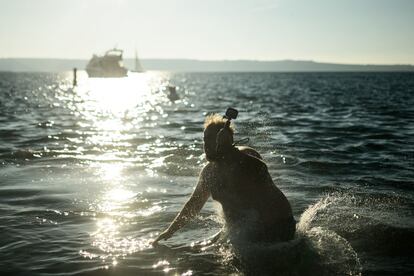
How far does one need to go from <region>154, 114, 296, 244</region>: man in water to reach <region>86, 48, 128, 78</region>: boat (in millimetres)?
149236

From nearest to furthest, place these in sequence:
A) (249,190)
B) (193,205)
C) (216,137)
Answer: (216,137)
(249,190)
(193,205)

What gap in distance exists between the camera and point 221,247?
701 centimetres

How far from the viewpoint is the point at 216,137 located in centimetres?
586

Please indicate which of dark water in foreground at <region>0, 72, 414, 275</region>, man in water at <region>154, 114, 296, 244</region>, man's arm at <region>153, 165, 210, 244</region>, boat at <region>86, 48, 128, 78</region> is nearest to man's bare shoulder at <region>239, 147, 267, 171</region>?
man in water at <region>154, 114, 296, 244</region>

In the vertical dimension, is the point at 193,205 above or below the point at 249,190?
below

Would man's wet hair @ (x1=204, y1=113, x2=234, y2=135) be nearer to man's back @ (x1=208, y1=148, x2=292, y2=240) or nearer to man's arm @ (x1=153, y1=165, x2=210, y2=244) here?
Answer: man's back @ (x1=208, y1=148, x2=292, y2=240)

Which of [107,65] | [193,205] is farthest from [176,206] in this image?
[107,65]

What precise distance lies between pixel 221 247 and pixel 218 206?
23.1 inches

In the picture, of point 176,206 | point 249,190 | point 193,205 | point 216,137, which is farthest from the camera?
point 176,206

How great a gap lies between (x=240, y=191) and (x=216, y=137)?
31.3 inches

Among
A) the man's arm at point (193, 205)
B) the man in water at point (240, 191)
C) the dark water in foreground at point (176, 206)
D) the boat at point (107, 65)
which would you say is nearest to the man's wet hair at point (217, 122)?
the man in water at point (240, 191)

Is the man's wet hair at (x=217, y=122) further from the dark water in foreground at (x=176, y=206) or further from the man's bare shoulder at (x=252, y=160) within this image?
the dark water in foreground at (x=176, y=206)

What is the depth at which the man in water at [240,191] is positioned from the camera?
5918 millimetres

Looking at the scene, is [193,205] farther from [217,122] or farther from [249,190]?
[217,122]
